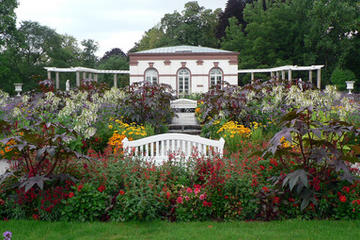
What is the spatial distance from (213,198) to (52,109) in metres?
5.48

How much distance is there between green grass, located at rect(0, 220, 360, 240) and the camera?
327 cm

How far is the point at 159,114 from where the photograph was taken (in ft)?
27.4

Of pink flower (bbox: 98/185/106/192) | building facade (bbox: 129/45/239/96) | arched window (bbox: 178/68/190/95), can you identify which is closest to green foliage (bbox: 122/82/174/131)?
pink flower (bbox: 98/185/106/192)

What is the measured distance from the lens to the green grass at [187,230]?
10.7 ft

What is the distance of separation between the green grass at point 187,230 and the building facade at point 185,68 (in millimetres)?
19523

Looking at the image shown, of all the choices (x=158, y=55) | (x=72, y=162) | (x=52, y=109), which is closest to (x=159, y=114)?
(x=52, y=109)

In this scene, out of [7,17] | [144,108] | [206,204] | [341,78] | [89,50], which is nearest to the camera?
[206,204]

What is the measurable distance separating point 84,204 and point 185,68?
20109mm

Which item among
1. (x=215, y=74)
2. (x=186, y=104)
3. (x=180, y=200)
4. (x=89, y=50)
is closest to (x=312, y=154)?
(x=180, y=200)

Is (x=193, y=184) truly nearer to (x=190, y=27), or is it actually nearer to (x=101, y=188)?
(x=101, y=188)

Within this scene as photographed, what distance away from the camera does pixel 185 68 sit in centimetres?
2323

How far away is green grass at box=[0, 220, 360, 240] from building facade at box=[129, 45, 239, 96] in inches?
769

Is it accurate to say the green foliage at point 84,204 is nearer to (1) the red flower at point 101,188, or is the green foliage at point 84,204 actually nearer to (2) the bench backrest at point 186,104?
(1) the red flower at point 101,188

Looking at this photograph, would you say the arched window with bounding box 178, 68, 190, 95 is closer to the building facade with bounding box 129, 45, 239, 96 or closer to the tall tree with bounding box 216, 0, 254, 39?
the building facade with bounding box 129, 45, 239, 96
